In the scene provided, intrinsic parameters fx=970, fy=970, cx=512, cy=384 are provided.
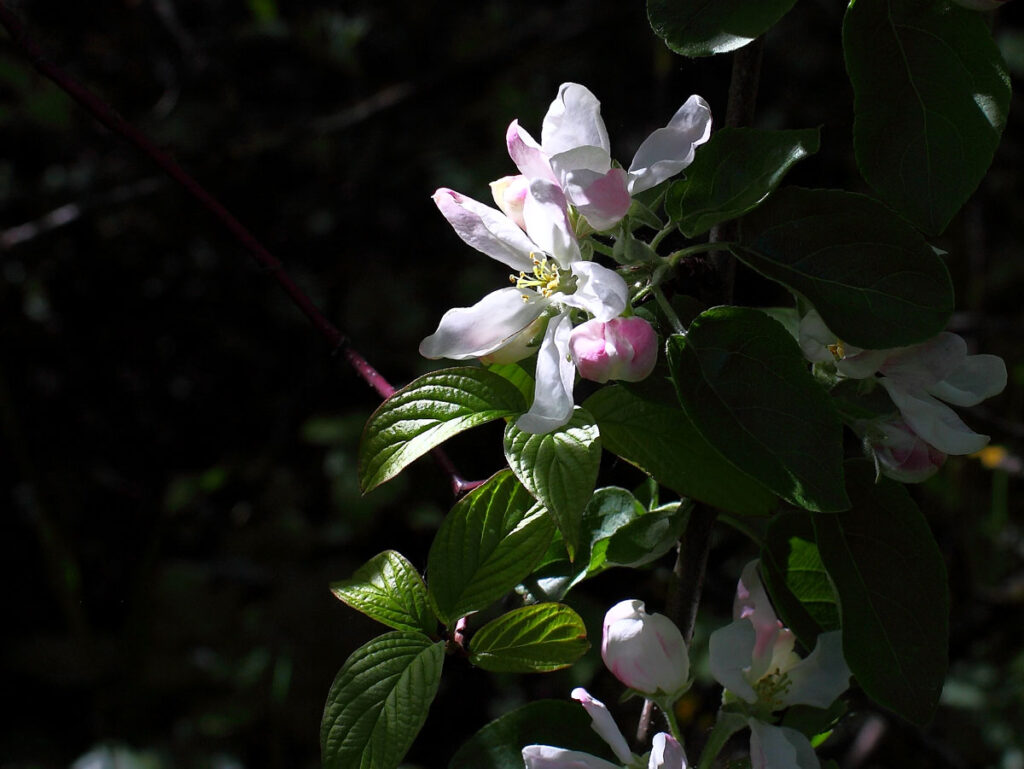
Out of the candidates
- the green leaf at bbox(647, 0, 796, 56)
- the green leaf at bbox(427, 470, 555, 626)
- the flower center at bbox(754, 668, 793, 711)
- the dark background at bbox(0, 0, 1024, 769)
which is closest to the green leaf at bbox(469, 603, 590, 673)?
the green leaf at bbox(427, 470, 555, 626)

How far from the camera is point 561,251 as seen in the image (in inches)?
21.9

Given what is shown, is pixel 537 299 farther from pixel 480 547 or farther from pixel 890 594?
pixel 890 594

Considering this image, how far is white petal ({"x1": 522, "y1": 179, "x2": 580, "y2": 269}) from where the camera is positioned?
53 cm

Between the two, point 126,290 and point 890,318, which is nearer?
point 890,318

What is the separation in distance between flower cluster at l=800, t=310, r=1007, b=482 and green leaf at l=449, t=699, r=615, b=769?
0.26 meters

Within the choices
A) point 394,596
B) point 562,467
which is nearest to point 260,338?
point 394,596

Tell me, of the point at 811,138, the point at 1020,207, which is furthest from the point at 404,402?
the point at 1020,207

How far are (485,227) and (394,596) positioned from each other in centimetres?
24

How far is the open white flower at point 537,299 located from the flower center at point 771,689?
0.24 meters

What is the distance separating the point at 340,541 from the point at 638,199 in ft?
4.81

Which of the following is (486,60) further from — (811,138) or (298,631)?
(811,138)

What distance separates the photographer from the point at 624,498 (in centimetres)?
67

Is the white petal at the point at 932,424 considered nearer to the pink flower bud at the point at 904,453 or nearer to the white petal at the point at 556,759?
the pink flower bud at the point at 904,453

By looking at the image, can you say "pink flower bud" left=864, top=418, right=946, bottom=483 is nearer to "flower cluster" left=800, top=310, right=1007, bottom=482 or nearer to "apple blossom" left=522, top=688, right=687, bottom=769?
"flower cluster" left=800, top=310, right=1007, bottom=482
